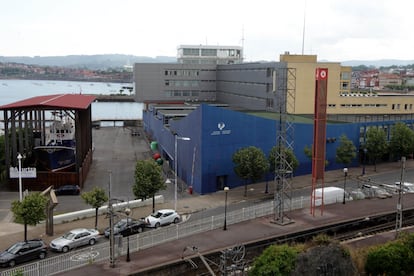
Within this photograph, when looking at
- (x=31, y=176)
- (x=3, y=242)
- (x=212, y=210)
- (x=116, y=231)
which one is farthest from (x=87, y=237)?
(x=31, y=176)

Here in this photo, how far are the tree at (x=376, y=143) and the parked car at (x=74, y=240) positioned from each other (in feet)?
102

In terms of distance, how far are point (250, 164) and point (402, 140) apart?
20.2 metres

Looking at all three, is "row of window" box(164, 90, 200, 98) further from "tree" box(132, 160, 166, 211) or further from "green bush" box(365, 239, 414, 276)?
"green bush" box(365, 239, 414, 276)

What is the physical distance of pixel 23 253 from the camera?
24250mm

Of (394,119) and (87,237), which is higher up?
(394,119)

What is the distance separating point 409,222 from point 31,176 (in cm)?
2886

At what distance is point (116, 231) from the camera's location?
93.0ft

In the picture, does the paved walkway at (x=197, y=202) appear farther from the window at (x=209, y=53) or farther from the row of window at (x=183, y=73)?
the window at (x=209, y=53)

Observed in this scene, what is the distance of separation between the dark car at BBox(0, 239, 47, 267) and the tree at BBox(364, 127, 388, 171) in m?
34.1

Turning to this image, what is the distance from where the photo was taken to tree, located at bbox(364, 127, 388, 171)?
4831 cm

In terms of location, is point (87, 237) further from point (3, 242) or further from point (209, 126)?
point (209, 126)

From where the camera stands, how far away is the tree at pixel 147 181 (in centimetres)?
3275

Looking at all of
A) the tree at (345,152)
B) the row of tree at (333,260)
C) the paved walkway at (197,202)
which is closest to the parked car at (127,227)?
the paved walkway at (197,202)

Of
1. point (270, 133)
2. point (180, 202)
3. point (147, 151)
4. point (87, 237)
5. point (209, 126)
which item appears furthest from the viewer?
point (147, 151)
